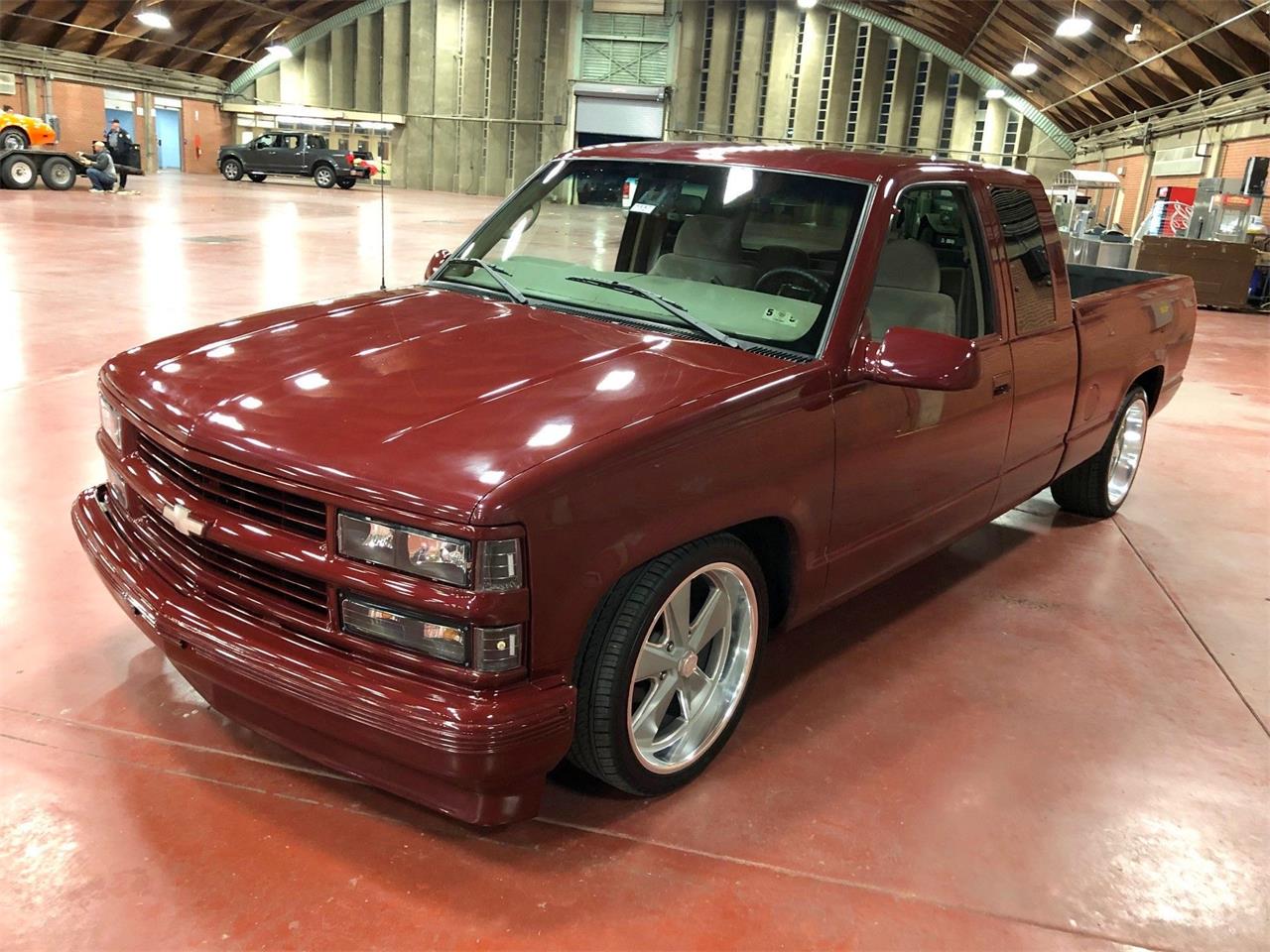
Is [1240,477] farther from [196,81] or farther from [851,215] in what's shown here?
[196,81]

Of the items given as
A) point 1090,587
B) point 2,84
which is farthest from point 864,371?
point 2,84

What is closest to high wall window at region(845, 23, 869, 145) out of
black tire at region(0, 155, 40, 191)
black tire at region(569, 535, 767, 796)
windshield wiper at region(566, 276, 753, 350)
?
black tire at region(0, 155, 40, 191)

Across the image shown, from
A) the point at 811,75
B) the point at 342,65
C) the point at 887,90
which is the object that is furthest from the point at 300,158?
the point at 887,90

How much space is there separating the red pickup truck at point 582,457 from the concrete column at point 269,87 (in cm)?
4152

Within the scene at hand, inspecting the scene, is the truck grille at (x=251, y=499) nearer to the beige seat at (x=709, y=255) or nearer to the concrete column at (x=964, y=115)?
the beige seat at (x=709, y=255)

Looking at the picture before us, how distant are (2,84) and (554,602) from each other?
3457 centimetres

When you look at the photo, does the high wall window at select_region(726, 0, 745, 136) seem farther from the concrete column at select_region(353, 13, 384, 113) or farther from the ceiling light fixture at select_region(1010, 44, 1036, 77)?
the concrete column at select_region(353, 13, 384, 113)

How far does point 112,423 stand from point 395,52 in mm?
39009

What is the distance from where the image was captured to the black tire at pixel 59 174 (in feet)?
71.7

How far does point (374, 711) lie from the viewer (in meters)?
2.01

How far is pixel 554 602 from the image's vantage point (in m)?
2.05

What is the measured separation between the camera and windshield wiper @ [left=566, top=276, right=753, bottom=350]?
110 inches

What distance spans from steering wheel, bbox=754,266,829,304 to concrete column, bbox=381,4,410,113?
124ft

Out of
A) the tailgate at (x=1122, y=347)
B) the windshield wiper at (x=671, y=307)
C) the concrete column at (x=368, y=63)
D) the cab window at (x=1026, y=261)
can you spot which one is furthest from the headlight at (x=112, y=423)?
the concrete column at (x=368, y=63)
